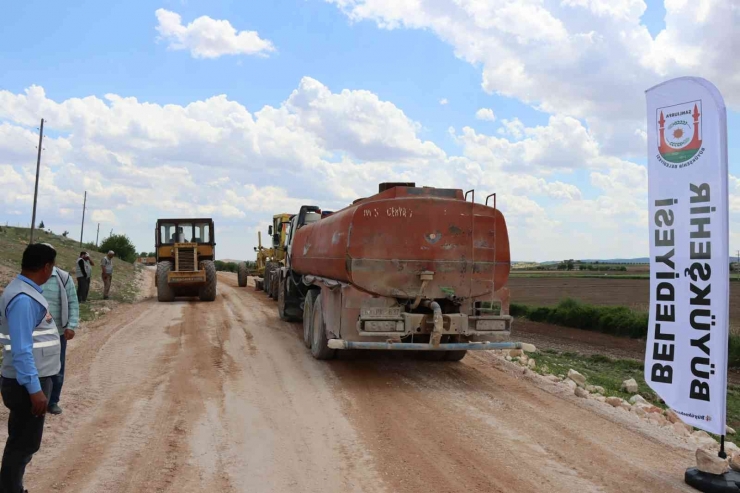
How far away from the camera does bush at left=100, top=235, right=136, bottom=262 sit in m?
72.5

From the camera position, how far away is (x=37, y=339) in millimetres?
4141

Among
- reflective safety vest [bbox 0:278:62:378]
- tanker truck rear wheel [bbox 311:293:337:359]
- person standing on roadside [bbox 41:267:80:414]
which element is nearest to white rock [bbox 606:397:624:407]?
tanker truck rear wheel [bbox 311:293:337:359]

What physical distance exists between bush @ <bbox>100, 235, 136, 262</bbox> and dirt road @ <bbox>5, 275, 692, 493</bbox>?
219 feet

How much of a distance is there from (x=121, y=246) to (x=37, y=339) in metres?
74.4

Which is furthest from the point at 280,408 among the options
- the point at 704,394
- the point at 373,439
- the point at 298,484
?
the point at 704,394

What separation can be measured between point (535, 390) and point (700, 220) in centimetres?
421

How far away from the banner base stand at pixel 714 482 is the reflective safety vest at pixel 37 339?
5.29m

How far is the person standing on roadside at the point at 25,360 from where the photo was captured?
388 centimetres

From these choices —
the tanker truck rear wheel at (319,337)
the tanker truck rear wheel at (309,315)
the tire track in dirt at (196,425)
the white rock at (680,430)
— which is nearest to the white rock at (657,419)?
the white rock at (680,430)

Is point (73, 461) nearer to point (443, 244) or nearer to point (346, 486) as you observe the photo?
point (346, 486)

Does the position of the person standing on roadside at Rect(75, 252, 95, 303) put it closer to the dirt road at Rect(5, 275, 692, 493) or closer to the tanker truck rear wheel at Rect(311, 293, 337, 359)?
the dirt road at Rect(5, 275, 692, 493)

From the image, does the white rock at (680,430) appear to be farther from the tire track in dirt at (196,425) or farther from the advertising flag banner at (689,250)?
the tire track in dirt at (196,425)

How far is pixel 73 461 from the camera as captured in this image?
5406mm

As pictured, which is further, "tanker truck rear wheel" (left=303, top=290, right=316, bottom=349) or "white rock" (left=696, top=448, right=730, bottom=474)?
"tanker truck rear wheel" (left=303, top=290, right=316, bottom=349)
